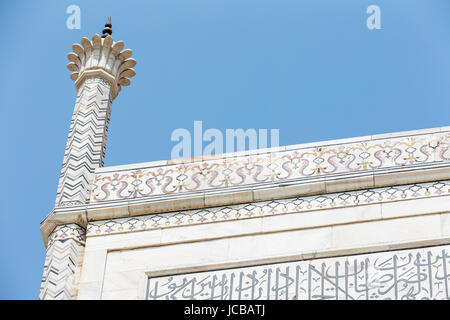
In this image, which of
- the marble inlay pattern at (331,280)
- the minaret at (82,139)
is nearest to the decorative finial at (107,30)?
the minaret at (82,139)

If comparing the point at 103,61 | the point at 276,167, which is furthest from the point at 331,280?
the point at 103,61

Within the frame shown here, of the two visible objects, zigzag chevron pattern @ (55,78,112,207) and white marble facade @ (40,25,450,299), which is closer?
white marble facade @ (40,25,450,299)

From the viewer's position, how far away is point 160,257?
9.17 metres

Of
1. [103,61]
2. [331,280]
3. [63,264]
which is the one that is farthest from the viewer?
[103,61]

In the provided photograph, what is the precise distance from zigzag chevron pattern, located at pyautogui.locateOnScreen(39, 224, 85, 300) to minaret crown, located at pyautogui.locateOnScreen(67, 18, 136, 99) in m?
1.60

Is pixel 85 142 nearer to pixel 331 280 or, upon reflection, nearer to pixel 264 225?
pixel 264 225

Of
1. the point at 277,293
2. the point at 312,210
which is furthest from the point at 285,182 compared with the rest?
the point at 277,293

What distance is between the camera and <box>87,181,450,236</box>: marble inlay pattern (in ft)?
30.0

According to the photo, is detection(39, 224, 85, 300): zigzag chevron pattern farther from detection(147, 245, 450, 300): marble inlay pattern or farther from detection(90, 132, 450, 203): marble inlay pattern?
detection(147, 245, 450, 300): marble inlay pattern

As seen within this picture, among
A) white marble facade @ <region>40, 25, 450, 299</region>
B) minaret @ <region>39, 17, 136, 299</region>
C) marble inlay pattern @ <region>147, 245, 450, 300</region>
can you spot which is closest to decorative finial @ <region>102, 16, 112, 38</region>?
minaret @ <region>39, 17, 136, 299</region>

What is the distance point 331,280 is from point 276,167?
1.10 meters

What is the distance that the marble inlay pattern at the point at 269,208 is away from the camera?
9148mm

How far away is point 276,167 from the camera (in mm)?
9547

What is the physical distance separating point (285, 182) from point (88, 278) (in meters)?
1.42
